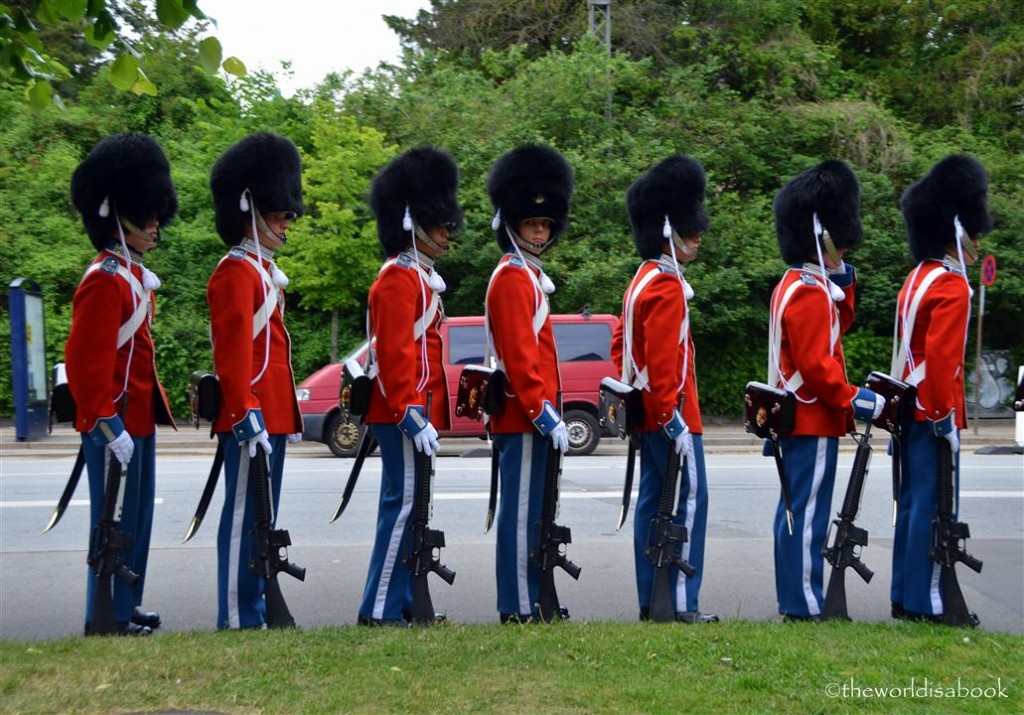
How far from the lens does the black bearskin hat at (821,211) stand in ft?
21.9

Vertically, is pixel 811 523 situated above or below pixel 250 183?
below

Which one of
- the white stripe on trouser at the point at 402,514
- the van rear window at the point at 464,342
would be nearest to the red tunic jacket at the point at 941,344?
the white stripe on trouser at the point at 402,514

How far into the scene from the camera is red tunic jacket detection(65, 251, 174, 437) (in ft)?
19.1

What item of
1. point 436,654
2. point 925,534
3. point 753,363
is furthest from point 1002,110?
point 436,654

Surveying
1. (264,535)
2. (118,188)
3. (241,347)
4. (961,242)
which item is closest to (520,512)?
(264,535)

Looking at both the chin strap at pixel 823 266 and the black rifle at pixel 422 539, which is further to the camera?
the chin strap at pixel 823 266

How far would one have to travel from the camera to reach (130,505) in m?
6.11

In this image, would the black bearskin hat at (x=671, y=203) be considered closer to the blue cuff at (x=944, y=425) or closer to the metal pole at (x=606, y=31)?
the blue cuff at (x=944, y=425)

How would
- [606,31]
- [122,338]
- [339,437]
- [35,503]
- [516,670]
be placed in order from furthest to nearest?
1. [606,31]
2. [339,437]
3. [35,503]
4. [122,338]
5. [516,670]

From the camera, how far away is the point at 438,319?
256 inches

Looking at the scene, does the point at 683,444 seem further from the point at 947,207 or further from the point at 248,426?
the point at 248,426

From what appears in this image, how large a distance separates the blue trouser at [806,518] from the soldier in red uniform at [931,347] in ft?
1.54

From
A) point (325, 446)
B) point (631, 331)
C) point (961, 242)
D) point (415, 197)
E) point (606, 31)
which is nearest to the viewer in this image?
point (415, 197)

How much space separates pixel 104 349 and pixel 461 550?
3.92 m
